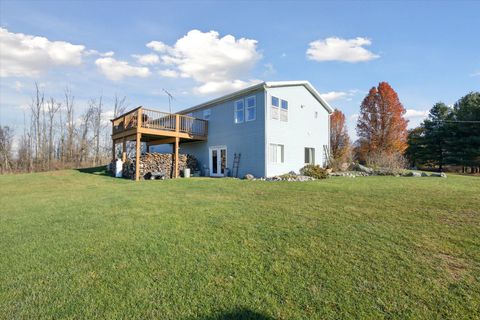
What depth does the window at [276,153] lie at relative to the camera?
47.4 ft

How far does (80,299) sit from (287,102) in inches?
578

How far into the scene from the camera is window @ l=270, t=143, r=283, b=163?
14.4 m

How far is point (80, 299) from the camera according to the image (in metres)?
2.73

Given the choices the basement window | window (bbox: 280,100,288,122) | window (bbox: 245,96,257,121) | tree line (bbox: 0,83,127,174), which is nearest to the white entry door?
window (bbox: 245,96,257,121)

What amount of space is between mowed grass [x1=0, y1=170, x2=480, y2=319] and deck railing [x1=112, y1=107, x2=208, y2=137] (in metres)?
9.51

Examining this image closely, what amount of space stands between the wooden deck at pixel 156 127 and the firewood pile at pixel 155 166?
54 cm

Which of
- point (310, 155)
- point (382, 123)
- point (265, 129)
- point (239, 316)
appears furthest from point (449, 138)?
point (239, 316)

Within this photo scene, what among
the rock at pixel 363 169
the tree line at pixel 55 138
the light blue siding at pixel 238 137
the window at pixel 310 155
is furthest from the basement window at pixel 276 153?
the tree line at pixel 55 138

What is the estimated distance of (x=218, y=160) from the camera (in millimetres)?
16734

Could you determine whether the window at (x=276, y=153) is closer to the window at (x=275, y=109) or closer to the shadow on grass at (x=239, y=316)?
the window at (x=275, y=109)

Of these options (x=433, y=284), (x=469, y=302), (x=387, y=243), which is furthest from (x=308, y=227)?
(x=469, y=302)

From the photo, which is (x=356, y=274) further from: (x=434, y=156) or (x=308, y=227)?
(x=434, y=156)

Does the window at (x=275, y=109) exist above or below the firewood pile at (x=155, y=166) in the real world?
above

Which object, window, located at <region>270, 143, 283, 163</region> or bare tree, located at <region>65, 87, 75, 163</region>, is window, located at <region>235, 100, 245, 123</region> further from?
bare tree, located at <region>65, 87, 75, 163</region>
